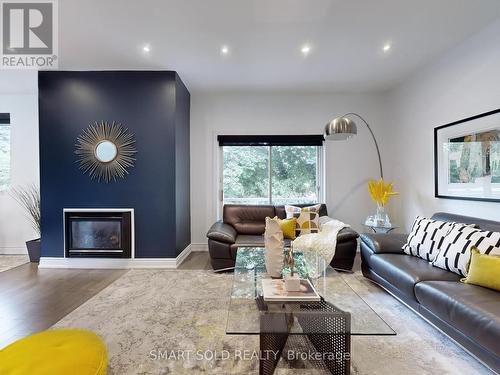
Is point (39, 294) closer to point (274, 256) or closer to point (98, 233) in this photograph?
point (98, 233)

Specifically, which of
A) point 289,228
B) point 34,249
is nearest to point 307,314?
point 289,228

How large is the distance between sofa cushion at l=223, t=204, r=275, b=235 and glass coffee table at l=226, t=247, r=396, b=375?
79.1 inches

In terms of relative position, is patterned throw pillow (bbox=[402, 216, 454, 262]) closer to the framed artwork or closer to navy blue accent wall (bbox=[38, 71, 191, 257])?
the framed artwork

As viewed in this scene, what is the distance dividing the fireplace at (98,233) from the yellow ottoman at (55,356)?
2.28m

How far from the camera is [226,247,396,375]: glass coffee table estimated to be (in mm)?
1361

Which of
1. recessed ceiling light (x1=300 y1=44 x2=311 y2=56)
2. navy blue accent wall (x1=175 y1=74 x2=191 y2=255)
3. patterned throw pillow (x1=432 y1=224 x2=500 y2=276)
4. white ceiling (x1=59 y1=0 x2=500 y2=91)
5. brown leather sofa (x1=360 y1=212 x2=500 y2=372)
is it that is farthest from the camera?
navy blue accent wall (x1=175 y1=74 x2=191 y2=255)

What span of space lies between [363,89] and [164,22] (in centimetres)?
328

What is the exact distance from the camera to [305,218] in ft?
12.0

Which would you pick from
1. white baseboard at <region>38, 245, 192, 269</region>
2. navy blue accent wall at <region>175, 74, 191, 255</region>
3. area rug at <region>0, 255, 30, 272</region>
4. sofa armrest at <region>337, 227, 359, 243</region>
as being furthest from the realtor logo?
sofa armrest at <region>337, 227, 359, 243</region>

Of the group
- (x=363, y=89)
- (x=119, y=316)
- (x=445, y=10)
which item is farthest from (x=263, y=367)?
(x=363, y=89)

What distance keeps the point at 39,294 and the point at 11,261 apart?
180 cm

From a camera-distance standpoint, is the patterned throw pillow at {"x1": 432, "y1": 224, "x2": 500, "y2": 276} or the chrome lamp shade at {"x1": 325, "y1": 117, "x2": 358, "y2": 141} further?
the chrome lamp shade at {"x1": 325, "y1": 117, "x2": 358, "y2": 141}

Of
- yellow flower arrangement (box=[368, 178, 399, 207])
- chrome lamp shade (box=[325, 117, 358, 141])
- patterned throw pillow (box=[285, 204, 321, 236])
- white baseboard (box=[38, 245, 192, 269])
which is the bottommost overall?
white baseboard (box=[38, 245, 192, 269])

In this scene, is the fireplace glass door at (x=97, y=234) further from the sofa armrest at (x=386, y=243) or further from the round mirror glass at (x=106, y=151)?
the sofa armrest at (x=386, y=243)
